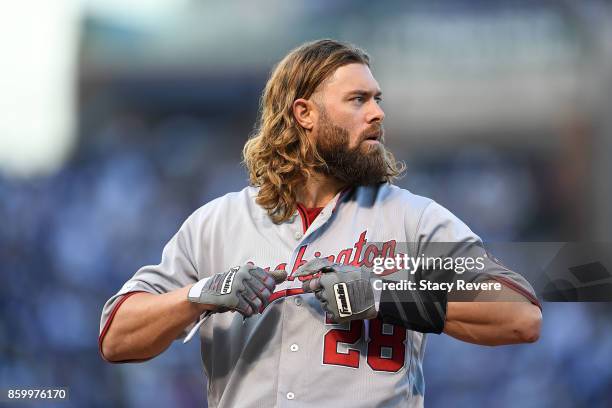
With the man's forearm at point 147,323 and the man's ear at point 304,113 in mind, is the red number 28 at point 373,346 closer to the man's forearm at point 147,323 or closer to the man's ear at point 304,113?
the man's forearm at point 147,323

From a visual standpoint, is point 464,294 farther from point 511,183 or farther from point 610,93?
point 610,93

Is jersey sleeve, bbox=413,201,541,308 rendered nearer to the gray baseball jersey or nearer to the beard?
the gray baseball jersey

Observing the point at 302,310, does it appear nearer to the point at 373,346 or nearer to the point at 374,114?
the point at 373,346

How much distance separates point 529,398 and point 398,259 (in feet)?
Result: 6.01

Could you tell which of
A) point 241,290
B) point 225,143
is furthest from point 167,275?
point 225,143

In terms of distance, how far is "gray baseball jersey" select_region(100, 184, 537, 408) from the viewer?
1547 mm

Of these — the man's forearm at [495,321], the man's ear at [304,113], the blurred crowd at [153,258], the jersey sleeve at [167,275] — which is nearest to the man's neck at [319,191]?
the man's ear at [304,113]

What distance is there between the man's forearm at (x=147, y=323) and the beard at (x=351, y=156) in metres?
0.39

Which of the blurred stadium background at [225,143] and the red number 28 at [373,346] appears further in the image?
the blurred stadium background at [225,143]

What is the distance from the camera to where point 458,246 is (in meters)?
1.59

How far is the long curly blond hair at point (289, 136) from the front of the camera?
1759 mm

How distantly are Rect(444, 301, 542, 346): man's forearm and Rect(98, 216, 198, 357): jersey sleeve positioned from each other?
21.0 inches

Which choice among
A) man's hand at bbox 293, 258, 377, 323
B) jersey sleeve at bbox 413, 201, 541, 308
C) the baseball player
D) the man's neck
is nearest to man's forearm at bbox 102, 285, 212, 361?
the baseball player

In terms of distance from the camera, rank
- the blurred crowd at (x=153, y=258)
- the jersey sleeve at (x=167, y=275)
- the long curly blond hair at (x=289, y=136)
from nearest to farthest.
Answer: the jersey sleeve at (x=167, y=275), the long curly blond hair at (x=289, y=136), the blurred crowd at (x=153, y=258)
